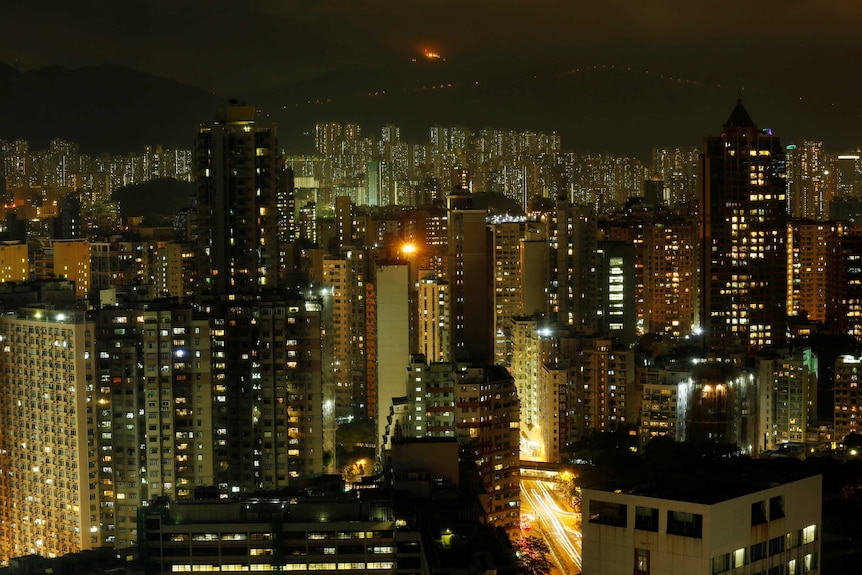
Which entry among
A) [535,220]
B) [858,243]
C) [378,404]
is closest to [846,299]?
[858,243]

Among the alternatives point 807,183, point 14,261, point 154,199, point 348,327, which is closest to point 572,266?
point 348,327

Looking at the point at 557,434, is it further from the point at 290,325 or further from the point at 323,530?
the point at 323,530

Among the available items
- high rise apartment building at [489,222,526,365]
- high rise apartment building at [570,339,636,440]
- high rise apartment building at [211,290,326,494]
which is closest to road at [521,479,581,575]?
high rise apartment building at [570,339,636,440]

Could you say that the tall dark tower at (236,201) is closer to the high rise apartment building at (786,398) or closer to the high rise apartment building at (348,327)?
the high rise apartment building at (348,327)

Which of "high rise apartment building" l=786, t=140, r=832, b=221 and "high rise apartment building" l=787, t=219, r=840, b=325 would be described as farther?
"high rise apartment building" l=787, t=219, r=840, b=325

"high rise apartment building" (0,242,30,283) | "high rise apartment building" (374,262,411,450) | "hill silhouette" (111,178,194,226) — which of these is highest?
"hill silhouette" (111,178,194,226)

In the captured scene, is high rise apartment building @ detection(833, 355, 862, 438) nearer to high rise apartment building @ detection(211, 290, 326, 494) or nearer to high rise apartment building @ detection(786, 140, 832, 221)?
high rise apartment building @ detection(786, 140, 832, 221)

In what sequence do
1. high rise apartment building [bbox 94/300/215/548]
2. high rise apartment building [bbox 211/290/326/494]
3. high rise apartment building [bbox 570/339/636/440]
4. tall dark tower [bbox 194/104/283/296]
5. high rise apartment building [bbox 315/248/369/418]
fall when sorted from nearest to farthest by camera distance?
high rise apartment building [bbox 94/300/215/548] < high rise apartment building [bbox 211/290/326/494] < tall dark tower [bbox 194/104/283/296] < high rise apartment building [bbox 570/339/636/440] < high rise apartment building [bbox 315/248/369/418]
